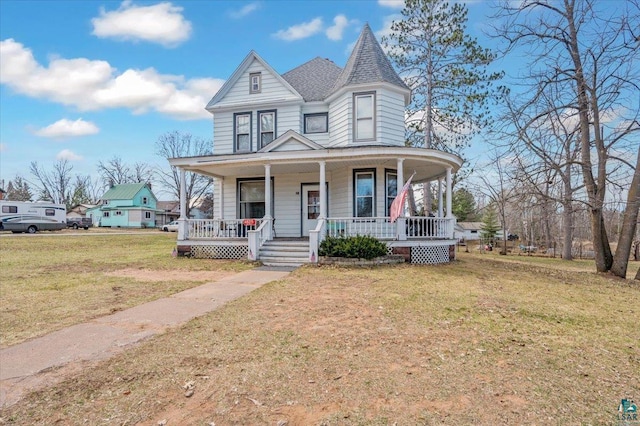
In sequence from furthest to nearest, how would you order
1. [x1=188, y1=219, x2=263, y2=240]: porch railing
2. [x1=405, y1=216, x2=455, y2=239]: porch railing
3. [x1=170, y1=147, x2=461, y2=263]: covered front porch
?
[x1=188, y1=219, x2=263, y2=240]: porch railing < [x1=405, y1=216, x2=455, y2=239]: porch railing < [x1=170, y1=147, x2=461, y2=263]: covered front porch

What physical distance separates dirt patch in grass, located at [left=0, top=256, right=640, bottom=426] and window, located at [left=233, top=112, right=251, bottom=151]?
1107 cm

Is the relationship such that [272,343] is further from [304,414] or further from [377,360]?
[304,414]

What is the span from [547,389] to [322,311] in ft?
10.8

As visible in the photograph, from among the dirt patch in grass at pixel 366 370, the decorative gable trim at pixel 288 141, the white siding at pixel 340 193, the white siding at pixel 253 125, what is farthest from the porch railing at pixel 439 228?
the white siding at pixel 253 125

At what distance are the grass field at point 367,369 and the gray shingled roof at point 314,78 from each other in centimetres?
1198

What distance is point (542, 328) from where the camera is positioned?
4.91m

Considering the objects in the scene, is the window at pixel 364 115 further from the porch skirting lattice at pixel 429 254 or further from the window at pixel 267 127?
the porch skirting lattice at pixel 429 254

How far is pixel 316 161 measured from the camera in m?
→ 12.6

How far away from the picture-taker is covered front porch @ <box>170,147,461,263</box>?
1218 cm

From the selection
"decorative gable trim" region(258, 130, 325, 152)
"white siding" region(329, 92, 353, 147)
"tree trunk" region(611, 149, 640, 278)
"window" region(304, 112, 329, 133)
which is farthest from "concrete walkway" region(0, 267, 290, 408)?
"tree trunk" region(611, 149, 640, 278)

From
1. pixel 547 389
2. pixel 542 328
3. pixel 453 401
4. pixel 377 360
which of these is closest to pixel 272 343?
pixel 377 360

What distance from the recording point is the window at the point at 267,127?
1573cm

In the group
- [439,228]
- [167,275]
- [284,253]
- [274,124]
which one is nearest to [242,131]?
[274,124]

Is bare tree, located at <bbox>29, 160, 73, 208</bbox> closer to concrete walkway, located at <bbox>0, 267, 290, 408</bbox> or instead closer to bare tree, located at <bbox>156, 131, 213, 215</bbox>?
bare tree, located at <bbox>156, 131, 213, 215</bbox>
